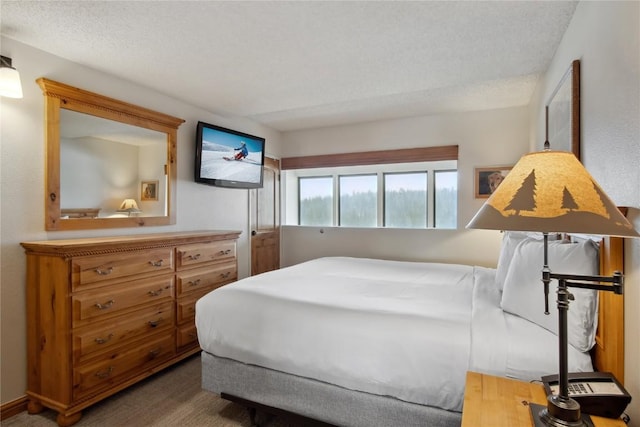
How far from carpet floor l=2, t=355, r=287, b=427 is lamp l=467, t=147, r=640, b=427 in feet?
5.40

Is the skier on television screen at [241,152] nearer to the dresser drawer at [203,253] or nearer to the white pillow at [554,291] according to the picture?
the dresser drawer at [203,253]

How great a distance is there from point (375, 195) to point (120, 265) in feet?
11.4

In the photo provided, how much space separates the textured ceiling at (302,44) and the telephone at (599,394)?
1.85 m

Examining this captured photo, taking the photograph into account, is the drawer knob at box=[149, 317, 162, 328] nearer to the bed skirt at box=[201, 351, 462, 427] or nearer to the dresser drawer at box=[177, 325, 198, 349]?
the dresser drawer at box=[177, 325, 198, 349]

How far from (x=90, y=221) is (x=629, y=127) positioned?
→ 3.26 m

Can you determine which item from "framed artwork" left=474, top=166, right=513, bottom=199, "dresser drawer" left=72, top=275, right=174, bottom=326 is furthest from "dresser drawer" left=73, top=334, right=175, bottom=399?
"framed artwork" left=474, top=166, right=513, bottom=199

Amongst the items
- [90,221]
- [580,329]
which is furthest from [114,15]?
[580,329]

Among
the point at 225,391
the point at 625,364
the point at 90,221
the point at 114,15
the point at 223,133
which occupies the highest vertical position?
the point at 114,15

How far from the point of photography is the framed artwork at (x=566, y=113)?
5.89ft

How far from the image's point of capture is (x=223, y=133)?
3695 mm

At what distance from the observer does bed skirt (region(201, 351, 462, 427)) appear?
1568 mm

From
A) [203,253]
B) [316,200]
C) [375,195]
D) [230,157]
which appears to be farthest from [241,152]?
[375,195]

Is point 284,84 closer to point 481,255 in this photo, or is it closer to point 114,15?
point 114,15

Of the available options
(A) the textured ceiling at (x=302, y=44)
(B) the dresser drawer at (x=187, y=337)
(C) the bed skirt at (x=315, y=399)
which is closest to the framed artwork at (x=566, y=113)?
(A) the textured ceiling at (x=302, y=44)
